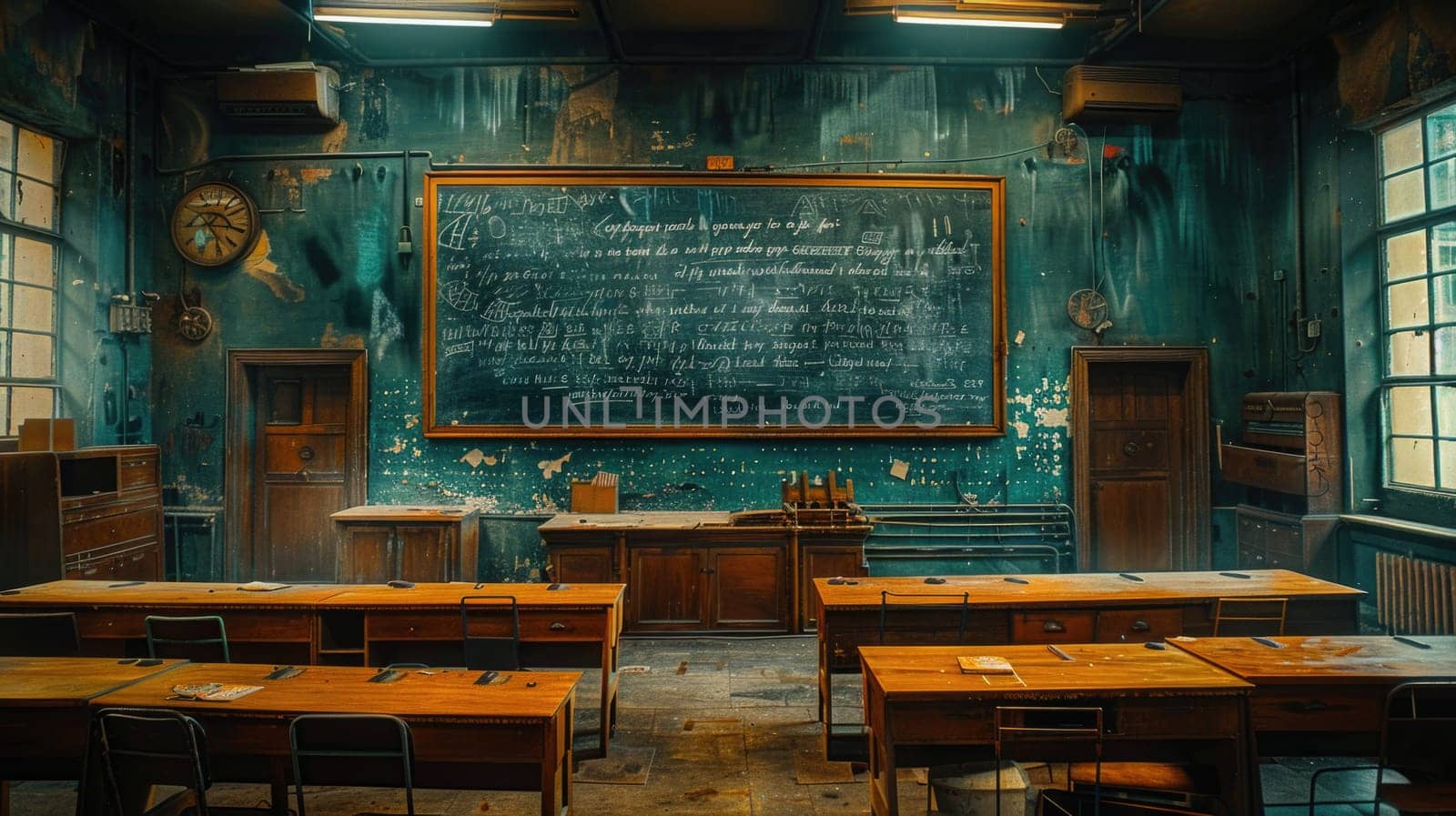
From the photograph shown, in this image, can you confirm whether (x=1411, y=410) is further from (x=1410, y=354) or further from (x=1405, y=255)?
(x=1405, y=255)

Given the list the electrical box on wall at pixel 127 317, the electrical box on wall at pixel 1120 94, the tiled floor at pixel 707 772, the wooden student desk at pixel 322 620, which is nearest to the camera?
the tiled floor at pixel 707 772

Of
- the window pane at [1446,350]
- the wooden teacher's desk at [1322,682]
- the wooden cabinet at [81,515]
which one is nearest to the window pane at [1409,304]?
the window pane at [1446,350]

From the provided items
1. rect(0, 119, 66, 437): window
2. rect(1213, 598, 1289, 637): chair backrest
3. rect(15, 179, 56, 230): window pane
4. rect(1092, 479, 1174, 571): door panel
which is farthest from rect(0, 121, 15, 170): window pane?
rect(1092, 479, 1174, 571): door panel

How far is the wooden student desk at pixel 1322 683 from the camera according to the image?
2.55m

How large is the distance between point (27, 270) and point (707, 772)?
603cm

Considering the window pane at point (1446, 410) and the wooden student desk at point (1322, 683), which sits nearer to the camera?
the wooden student desk at point (1322, 683)

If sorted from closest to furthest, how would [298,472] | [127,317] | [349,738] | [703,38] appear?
[349,738] → [127,317] → [703,38] → [298,472]

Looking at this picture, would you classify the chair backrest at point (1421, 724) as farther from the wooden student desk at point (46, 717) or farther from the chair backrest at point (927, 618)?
the wooden student desk at point (46, 717)

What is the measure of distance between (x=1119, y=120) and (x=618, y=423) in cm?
485

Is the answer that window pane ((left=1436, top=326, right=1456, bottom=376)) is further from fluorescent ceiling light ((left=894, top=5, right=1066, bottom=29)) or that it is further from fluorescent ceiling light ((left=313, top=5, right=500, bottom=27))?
fluorescent ceiling light ((left=313, top=5, right=500, bottom=27))

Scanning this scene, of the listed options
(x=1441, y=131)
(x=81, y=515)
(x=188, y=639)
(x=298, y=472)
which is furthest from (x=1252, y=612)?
(x=81, y=515)

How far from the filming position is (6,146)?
536 cm

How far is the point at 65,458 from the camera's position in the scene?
516 cm

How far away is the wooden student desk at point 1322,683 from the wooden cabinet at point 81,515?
652cm
